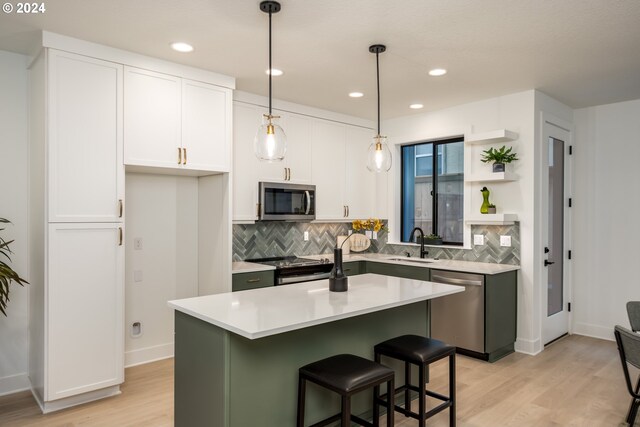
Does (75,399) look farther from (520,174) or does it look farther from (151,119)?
(520,174)

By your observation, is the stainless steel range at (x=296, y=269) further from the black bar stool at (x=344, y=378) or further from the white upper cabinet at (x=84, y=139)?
the black bar stool at (x=344, y=378)

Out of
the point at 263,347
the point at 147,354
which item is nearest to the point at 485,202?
the point at 263,347

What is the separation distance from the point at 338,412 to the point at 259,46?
2542mm

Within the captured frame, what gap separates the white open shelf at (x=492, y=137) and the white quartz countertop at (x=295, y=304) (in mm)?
1933

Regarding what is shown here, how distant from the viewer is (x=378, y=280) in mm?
3219

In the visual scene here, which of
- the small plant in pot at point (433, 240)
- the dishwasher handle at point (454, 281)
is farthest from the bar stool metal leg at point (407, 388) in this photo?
the small plant in pot at point (433, 240)

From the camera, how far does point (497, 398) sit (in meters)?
3.18

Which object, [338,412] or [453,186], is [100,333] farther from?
[453,186]

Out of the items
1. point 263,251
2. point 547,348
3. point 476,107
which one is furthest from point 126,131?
point 547,348

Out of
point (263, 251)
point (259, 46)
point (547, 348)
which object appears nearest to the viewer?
point (259, 46)

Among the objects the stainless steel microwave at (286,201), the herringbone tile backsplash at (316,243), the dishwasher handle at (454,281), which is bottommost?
the dishwasher handle at (454,281)

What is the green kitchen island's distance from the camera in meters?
2.04

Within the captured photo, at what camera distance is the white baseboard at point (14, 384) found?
3237mm

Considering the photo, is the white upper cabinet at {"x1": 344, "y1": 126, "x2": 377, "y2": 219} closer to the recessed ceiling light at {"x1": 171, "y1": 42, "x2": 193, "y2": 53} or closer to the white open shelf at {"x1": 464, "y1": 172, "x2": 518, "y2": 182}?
the white open shelf at {"x1": 464, "y1": 172, "x2": 518, "y2": 182}
